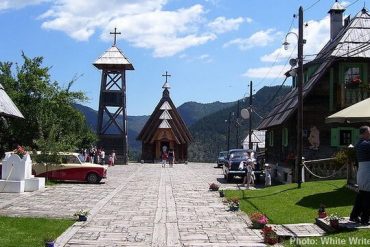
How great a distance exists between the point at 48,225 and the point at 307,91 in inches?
759

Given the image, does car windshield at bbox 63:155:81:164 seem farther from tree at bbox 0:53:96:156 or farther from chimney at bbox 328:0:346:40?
chimney at bbox 328:0:346:40

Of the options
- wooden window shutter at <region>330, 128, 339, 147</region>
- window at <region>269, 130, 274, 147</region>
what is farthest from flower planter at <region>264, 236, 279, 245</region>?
window at <region>269, 130, 274, 147</region>

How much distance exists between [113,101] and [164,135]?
7.81 metres

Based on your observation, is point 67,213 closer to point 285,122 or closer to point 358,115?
point 358,115

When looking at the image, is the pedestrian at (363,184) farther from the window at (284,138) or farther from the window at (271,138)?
the window at (271,138)

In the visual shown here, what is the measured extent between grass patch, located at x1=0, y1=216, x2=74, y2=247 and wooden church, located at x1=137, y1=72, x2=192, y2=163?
166 feet

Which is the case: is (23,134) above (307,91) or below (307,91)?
below

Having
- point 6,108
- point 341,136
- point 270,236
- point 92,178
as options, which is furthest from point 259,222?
point 341,136

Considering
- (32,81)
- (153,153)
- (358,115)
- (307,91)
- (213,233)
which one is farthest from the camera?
(153,153)

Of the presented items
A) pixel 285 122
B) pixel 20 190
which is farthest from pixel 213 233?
pixel 285 122

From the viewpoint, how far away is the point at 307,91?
94.8 ft

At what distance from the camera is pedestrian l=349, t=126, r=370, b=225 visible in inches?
424

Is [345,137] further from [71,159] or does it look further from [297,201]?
[71,159]

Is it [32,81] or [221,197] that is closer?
[221,197]
